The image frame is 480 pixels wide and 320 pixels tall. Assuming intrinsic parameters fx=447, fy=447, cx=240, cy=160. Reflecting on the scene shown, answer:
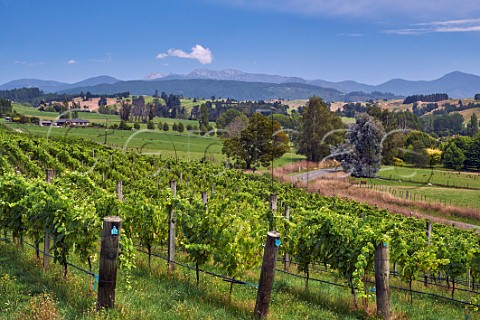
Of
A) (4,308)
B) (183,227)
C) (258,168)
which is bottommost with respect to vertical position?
(258,168)

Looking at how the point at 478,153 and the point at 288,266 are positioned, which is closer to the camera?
the point at 288,266

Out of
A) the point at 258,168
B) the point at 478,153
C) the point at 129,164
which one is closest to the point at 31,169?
the point at 129,164

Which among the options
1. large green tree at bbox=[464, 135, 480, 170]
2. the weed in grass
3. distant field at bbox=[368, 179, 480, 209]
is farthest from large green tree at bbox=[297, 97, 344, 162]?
the weed in grass

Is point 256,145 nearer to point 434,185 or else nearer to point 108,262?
point 434,185

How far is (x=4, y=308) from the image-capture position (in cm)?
764

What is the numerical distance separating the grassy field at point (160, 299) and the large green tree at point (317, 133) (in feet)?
214

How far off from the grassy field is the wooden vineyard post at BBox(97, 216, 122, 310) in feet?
0.71

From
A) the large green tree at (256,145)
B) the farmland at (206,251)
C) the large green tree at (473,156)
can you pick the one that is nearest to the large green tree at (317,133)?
the large green tree at (256,145)

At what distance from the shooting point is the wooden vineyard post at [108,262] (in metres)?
7.45

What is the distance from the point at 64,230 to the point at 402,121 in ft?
431

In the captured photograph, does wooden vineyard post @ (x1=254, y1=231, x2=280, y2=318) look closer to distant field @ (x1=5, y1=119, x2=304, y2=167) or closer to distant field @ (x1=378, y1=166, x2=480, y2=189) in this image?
distant field @ (x1=5, y1=119, x2=304, y2=167)

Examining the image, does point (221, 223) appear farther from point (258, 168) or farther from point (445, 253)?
point (258, 168)

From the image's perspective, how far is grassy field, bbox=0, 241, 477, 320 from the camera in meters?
7.55

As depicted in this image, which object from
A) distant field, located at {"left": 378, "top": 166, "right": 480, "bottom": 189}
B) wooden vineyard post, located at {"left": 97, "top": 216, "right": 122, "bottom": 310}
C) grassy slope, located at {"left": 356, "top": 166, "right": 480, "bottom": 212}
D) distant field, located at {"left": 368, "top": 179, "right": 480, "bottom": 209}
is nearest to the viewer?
wooden vineyard post, located at {"left": 97, "top": 216, "right": 122, "bottom": 310}
